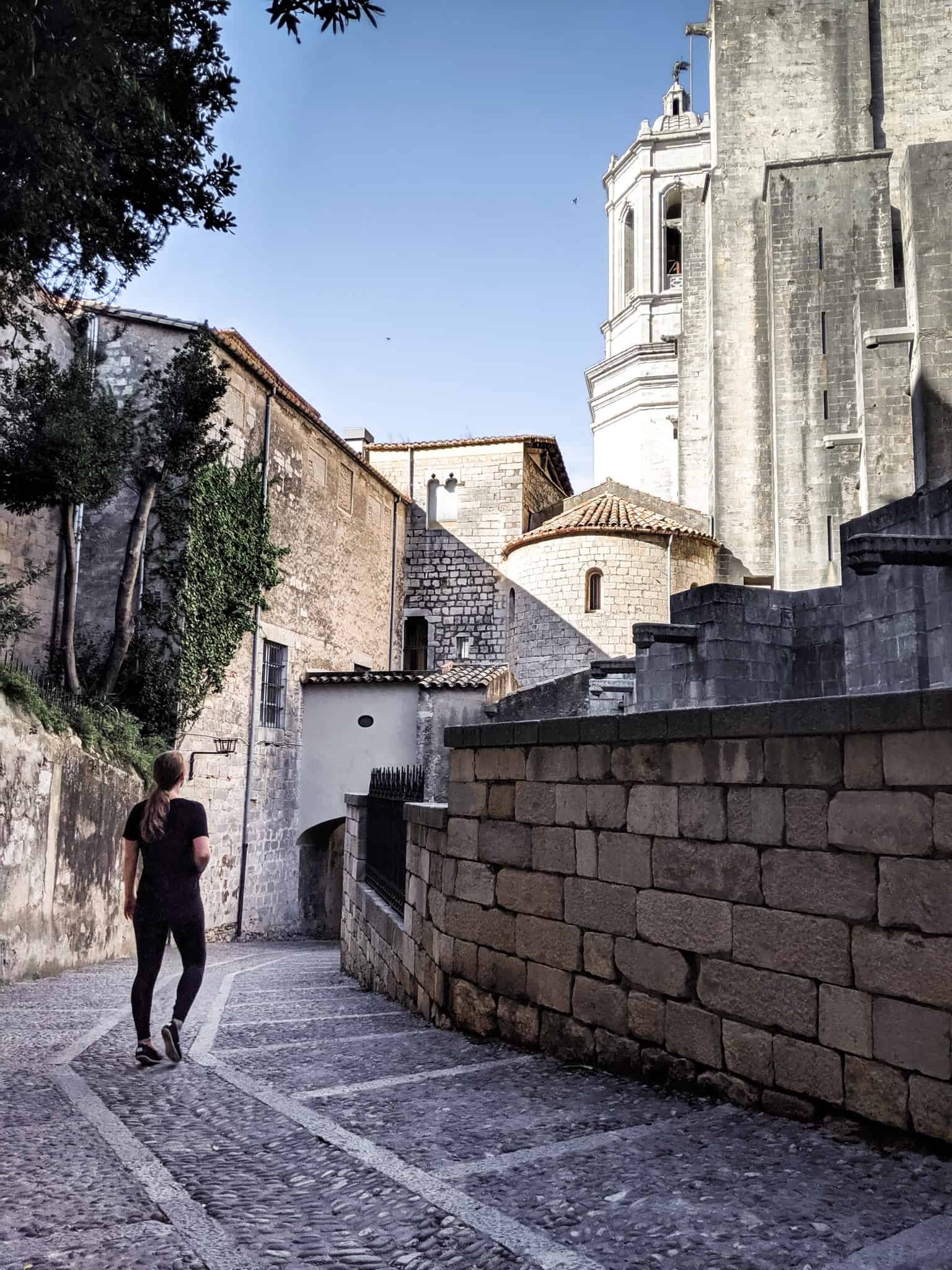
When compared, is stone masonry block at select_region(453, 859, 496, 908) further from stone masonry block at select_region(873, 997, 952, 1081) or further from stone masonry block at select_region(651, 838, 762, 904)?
stone masonry block at select_region(873, 997, 952, 1081)

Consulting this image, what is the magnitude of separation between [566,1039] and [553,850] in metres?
0.90

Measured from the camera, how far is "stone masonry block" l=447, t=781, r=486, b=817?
5.63 metres

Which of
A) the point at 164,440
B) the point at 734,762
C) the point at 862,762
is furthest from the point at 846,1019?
the point at 164,440

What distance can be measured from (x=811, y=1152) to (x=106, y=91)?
7686mm

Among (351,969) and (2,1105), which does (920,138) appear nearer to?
(351,969)

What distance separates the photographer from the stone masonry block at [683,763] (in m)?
4.06

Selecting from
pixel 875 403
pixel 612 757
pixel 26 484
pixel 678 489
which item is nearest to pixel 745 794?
pixel 612 757

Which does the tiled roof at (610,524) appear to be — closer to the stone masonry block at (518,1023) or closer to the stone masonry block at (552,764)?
the stone masonry block at (552,764)

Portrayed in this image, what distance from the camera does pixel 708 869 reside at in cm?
399

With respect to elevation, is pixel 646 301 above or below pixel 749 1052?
above

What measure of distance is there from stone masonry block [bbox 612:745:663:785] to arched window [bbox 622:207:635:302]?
37.9 m

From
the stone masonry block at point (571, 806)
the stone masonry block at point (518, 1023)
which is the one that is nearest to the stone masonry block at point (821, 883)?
the stone masonry block at point (571, 806)

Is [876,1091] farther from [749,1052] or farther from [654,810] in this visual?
[654,810]

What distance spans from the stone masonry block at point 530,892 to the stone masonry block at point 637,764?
29.6 inches
